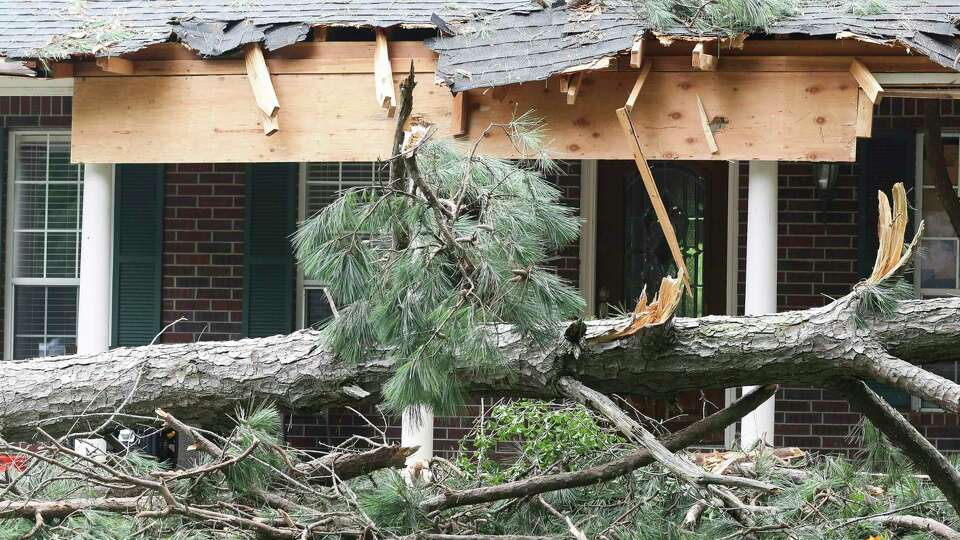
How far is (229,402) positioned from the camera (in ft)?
14.5

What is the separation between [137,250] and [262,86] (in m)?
2.71

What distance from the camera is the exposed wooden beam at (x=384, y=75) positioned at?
21.1 feet

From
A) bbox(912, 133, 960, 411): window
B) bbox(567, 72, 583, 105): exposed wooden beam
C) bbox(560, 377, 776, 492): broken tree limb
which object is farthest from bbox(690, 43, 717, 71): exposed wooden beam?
bbox(912, 133, 960, 411): window

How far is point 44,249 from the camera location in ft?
29.3

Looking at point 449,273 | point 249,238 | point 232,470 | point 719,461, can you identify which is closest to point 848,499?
point 719,461

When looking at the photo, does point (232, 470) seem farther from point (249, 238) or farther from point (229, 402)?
point (249, 238)

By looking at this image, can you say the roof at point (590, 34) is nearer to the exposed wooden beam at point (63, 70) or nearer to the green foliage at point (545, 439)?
the green foliage at point (545, 439)

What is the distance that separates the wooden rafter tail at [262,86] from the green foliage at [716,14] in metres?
2.10

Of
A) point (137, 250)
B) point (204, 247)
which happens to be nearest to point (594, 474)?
point (204, 247)

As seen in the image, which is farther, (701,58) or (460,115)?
(460,115)

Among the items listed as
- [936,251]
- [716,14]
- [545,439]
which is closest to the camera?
[545,439]

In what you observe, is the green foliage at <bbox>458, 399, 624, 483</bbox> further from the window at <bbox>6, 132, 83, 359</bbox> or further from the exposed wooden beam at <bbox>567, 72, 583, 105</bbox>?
the window at <bbox>6, 132, 83, 359</bbox>

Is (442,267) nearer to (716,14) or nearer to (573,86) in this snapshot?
(573,86)

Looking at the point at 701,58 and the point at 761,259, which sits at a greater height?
the point at 701,58
